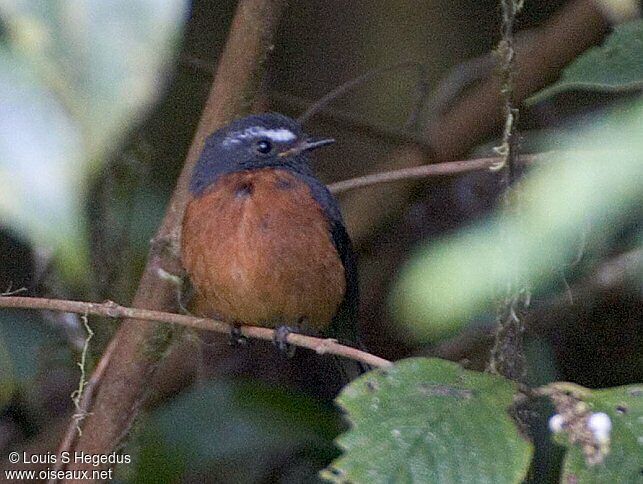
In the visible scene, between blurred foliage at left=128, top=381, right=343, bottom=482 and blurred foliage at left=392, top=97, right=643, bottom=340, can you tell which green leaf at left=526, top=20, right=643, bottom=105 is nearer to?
blurred foliage at left=392, top=97, right=643, bottom=340

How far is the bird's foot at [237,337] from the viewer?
379 cm

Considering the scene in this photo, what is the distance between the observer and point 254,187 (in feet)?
12.8

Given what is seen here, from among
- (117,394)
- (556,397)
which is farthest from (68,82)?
(117,394)

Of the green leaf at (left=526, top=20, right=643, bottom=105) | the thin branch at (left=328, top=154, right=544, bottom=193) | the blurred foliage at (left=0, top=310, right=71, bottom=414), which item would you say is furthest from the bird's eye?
the green leaf at (left=526, top=20, right=643, bottom=105)

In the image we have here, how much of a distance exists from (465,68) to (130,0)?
13.3 feet

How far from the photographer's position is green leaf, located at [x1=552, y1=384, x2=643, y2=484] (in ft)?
6.55

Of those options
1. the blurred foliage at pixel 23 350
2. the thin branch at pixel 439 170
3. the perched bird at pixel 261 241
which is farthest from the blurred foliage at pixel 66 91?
the blurred foliage at pixel 23 350

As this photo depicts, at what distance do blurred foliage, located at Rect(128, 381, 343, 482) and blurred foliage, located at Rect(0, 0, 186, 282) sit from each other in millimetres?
2414

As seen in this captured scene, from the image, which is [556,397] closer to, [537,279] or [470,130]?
[537,279]

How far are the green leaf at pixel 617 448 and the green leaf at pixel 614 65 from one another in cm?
83

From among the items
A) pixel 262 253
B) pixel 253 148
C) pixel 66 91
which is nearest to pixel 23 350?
pixel 262 253

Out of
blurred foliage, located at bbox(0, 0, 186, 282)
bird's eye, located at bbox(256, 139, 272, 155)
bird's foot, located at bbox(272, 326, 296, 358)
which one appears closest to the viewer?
blurred foliage, located at bbox(0, 0, 186, 282)

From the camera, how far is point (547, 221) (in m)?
1.93

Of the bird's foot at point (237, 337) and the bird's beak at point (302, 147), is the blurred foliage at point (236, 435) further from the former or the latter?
the bird's beak at point (302, 147)
